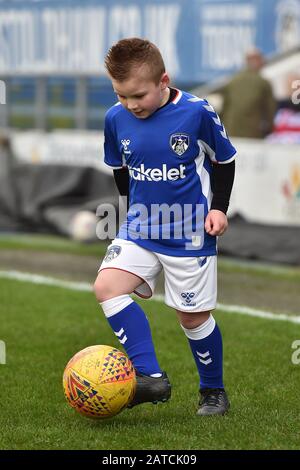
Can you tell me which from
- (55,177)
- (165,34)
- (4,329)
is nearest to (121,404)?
(4,329)

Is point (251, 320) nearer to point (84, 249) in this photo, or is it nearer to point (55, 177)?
point (84, 249)

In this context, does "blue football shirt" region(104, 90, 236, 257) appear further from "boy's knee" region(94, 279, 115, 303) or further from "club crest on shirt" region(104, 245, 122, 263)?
"boy's knee" region(94, 279, 115, 303)

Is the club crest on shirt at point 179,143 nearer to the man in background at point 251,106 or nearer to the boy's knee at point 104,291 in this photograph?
the boy's knee at point 104,291

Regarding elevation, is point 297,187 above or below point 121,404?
below

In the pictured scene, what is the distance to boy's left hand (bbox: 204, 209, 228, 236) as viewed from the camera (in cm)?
489

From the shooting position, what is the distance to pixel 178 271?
4.92 m

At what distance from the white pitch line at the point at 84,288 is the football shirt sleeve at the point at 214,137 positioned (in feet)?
9.79

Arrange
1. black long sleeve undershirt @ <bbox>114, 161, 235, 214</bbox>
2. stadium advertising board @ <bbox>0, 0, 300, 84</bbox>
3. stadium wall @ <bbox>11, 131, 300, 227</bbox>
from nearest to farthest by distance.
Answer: black long sleeve undershirt @ <bbox>114, 161, 235, 214</bbox>
stadium wall @ <bbox>11, 131, 300, 227</bbox>
stadium advertising board @ <bbox>0, 0, 300, 84</bbox>

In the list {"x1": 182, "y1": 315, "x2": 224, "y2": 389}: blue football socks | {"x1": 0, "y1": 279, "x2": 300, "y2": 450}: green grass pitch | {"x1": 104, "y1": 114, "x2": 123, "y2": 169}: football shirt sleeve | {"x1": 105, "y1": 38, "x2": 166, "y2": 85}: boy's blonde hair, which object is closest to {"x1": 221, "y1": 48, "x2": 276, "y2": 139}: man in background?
{"x1": 0, "y1": 279, "x2": 300, "y2": 450}: green grass pitch

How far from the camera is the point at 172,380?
5914 millimetres

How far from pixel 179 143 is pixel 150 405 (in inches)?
55.0

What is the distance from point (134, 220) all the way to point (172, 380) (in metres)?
1.28

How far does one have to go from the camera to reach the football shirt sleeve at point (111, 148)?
5070 mm

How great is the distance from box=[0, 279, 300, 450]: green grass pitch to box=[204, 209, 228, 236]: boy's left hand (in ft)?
2.94
